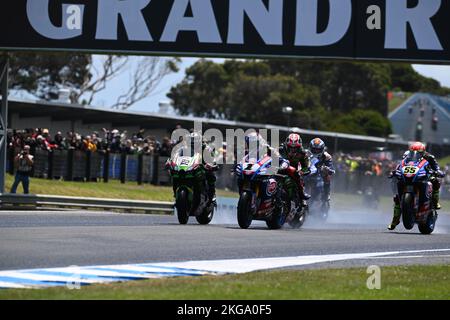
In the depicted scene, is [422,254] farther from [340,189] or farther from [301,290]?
[340,189]

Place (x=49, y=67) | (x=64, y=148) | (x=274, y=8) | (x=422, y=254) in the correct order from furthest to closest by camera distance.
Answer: (x=49, y=67), (x=64, y=148), (x=274, y=8), (x=422, y=254)

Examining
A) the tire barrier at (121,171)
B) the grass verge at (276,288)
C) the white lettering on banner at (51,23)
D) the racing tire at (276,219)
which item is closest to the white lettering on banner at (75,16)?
the white lettering on banner at (51,23)

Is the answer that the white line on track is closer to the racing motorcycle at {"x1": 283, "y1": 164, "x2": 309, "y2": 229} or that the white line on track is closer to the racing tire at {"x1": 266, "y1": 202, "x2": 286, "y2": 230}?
the racing tire at {"x1": 266, "y1": 202, "x2": 286, "y2": 230}

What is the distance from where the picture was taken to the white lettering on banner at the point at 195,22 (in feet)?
80.4

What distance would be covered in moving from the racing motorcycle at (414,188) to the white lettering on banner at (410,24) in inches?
234

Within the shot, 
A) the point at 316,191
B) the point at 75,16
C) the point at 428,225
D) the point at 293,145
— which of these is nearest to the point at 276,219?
A: the point at 293,145

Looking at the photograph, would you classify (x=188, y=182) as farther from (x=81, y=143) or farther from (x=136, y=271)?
(x=81, y=143)

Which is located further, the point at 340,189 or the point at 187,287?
the point at 340,189

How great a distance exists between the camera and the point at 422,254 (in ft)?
50.1
